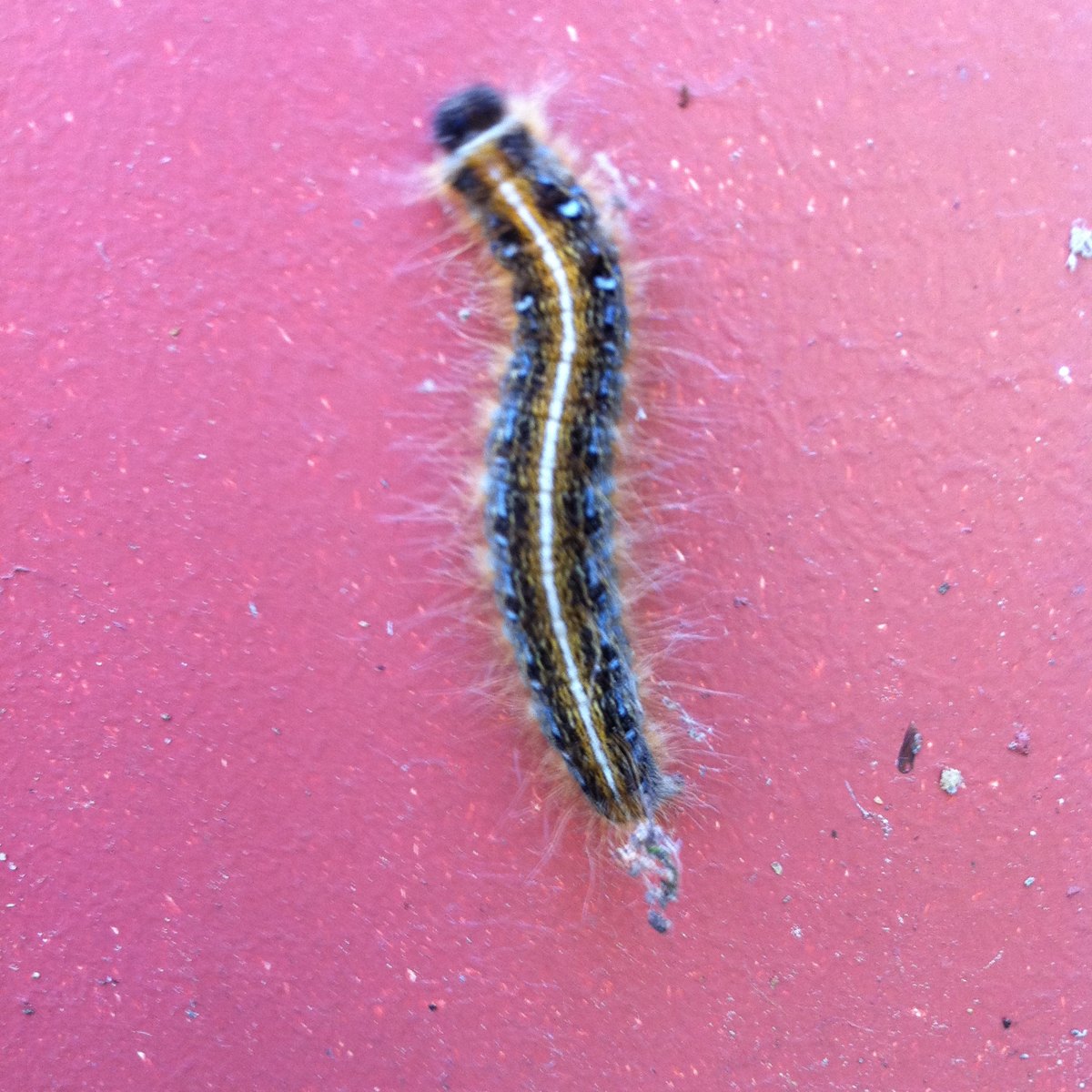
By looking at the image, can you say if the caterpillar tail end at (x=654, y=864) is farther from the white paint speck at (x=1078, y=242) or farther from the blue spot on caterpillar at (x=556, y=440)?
the white paint speck at (x=1078, y=242)

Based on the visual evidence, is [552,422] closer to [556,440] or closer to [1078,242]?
[556,440]

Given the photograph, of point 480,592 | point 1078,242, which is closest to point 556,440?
point 480,592

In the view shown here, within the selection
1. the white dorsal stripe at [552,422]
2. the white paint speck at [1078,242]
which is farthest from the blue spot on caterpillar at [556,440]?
the white paint speck at [1078,242]

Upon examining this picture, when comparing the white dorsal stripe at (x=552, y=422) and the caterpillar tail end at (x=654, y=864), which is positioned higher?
the white dorsal stripe at (x=552, y=422)

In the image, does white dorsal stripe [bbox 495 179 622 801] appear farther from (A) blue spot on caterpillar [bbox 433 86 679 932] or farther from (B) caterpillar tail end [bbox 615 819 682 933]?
(B) caterpillar tail end [bbox 615 819 682 933]

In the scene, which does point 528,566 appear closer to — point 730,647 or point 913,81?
point 730,647

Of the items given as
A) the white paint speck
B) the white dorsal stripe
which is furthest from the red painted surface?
the white dorsal stripe
